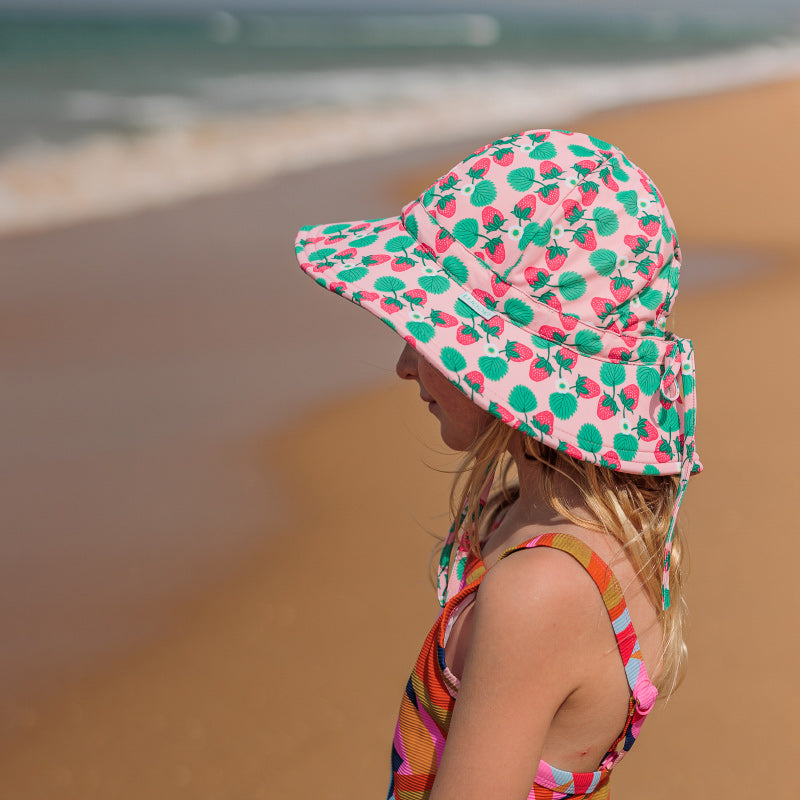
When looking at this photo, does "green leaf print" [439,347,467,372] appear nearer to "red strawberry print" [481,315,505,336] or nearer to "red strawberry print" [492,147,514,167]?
"red strawberry print" [481,315,505,336]

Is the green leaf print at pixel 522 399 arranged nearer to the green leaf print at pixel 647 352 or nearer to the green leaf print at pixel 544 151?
the green leaf print at pixel 647 352

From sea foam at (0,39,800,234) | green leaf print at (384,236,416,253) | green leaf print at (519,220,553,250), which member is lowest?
green leaf print at (519,220,553,250)

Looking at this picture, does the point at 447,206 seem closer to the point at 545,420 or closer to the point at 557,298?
the point at 557,298

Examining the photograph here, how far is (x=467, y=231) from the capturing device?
159 centimetres

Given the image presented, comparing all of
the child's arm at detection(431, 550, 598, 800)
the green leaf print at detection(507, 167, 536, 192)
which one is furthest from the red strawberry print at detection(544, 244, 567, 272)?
the child's arm at detection(431, 550, 598, 800)


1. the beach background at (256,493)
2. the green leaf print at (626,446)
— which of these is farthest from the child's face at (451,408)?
the beach background at (256,493)

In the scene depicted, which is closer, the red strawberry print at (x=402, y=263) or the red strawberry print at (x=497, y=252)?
the red strawberry print at (x=497, y=252)

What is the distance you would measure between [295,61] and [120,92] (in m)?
11.3

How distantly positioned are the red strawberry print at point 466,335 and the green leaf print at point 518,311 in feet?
0.20

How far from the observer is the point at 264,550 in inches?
156

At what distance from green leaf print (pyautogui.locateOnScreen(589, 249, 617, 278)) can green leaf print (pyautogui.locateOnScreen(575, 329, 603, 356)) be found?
10cm

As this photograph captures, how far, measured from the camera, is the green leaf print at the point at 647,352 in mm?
1590

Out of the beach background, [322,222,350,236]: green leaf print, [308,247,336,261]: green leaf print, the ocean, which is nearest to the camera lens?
[308,247,336,261]: green leaf print

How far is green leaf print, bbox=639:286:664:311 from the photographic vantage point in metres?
1.56
